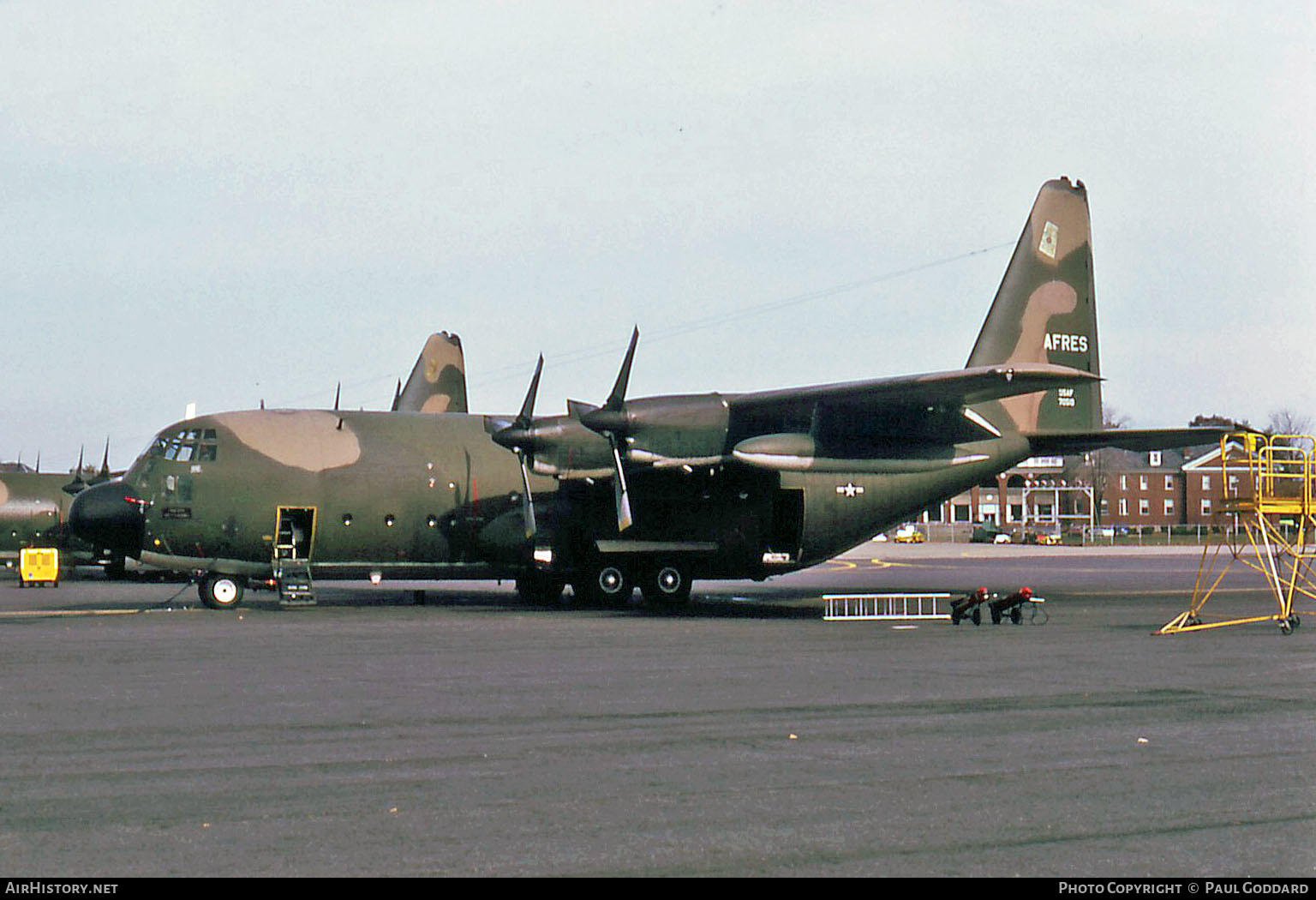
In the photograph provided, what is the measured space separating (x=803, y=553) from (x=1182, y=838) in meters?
21.2

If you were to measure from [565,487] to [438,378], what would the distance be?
1059 centimetres

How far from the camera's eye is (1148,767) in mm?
10000

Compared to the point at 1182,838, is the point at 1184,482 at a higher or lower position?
higher

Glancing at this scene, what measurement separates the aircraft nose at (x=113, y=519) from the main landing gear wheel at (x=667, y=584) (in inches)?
421

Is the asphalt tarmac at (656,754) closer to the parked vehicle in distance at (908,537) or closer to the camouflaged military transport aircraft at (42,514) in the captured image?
the camouflaged military transport aircraft at (42,514)

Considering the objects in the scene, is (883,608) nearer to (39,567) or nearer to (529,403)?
(529,403)

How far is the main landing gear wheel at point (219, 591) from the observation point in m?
28.3

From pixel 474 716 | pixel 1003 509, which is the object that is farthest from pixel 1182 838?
pixel 1003 509

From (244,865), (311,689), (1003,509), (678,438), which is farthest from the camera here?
(1003,509)

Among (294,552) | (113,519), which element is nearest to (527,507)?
(294,552)

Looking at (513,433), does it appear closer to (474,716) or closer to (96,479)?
(474,716)

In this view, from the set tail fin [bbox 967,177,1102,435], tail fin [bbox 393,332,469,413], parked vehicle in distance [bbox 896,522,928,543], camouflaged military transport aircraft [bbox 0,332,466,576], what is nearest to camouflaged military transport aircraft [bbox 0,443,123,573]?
camouflaged military transport aircraft [bbox 0,332,466,576]

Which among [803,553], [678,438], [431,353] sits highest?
[431,353]
